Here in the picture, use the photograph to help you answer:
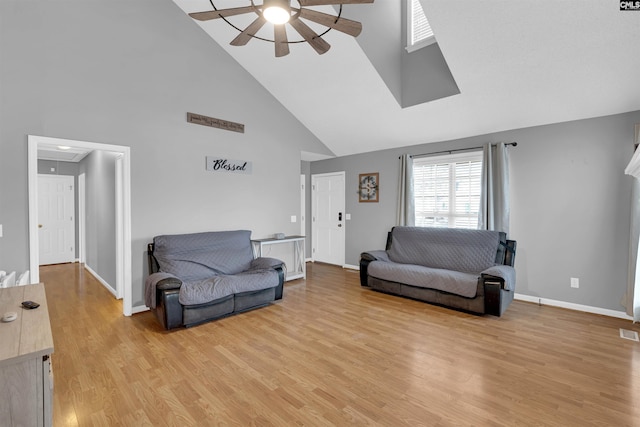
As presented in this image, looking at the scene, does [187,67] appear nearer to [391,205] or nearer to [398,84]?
[398,84]

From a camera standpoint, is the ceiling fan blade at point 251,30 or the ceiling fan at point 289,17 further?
the ceiling fan blade at point 251,30

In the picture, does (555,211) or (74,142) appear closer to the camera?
(74,142)

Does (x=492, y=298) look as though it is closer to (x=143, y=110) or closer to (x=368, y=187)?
(x=368, y=187)

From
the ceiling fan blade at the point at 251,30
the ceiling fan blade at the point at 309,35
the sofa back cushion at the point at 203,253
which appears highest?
the ceiling fan blade at the point at 251,30

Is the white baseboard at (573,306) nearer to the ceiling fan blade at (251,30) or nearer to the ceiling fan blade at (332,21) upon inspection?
the ceiling fan blade at (332,21)

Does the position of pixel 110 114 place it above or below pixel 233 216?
above

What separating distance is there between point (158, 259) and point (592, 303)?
210 inches

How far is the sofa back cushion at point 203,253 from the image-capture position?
3.63m

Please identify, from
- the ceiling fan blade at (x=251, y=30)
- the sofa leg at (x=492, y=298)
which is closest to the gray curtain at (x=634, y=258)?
the sofa leg at (x=492, y=298)

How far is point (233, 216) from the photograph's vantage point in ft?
15.3

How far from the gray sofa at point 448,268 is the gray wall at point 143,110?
201 centimetres

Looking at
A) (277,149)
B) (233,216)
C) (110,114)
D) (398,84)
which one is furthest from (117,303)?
(398,84)

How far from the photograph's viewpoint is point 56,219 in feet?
21.3

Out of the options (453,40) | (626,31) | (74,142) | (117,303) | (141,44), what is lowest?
(117,303)
